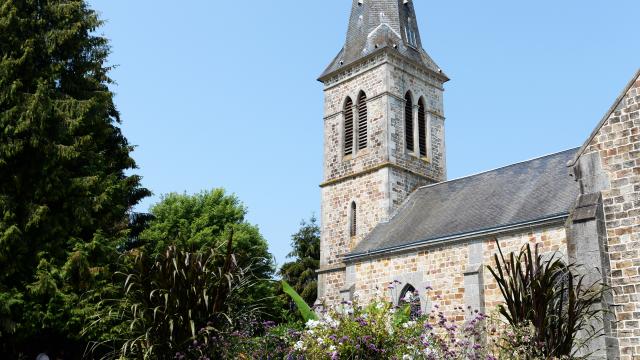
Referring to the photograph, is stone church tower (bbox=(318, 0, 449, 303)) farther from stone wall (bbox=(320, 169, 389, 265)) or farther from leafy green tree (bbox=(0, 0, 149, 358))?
leafy green tree (bbox=(0, 0, 149, 358))

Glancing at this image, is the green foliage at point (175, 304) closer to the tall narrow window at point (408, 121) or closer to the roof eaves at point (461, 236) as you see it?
the roof eaves at point (461, 236)

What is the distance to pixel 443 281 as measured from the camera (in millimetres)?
19266

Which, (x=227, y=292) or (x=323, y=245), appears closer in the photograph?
(x=227, y=292)

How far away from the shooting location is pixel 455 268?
19062 mm

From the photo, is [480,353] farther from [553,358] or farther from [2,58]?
[2,58]

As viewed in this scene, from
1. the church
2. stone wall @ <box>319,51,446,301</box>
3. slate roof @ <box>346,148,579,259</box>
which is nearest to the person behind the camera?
the church

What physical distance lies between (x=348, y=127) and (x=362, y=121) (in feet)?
2.72

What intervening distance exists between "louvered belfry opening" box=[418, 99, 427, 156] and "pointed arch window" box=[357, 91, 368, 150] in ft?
8.10

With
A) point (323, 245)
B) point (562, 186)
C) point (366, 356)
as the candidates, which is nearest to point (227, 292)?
point (366, 356)

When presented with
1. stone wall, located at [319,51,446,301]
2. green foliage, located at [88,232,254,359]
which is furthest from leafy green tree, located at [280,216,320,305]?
green foliage, located at [88,232,254,359]

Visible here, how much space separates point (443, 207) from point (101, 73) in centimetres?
1203

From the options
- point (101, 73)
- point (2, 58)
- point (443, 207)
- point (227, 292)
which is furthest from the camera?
point (443, 207)

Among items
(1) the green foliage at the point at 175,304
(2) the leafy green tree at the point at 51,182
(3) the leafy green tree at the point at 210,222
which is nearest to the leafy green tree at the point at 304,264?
(3) the leafy green tree at the point at 210,222

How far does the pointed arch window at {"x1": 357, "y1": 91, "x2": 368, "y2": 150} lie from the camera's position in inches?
1048
